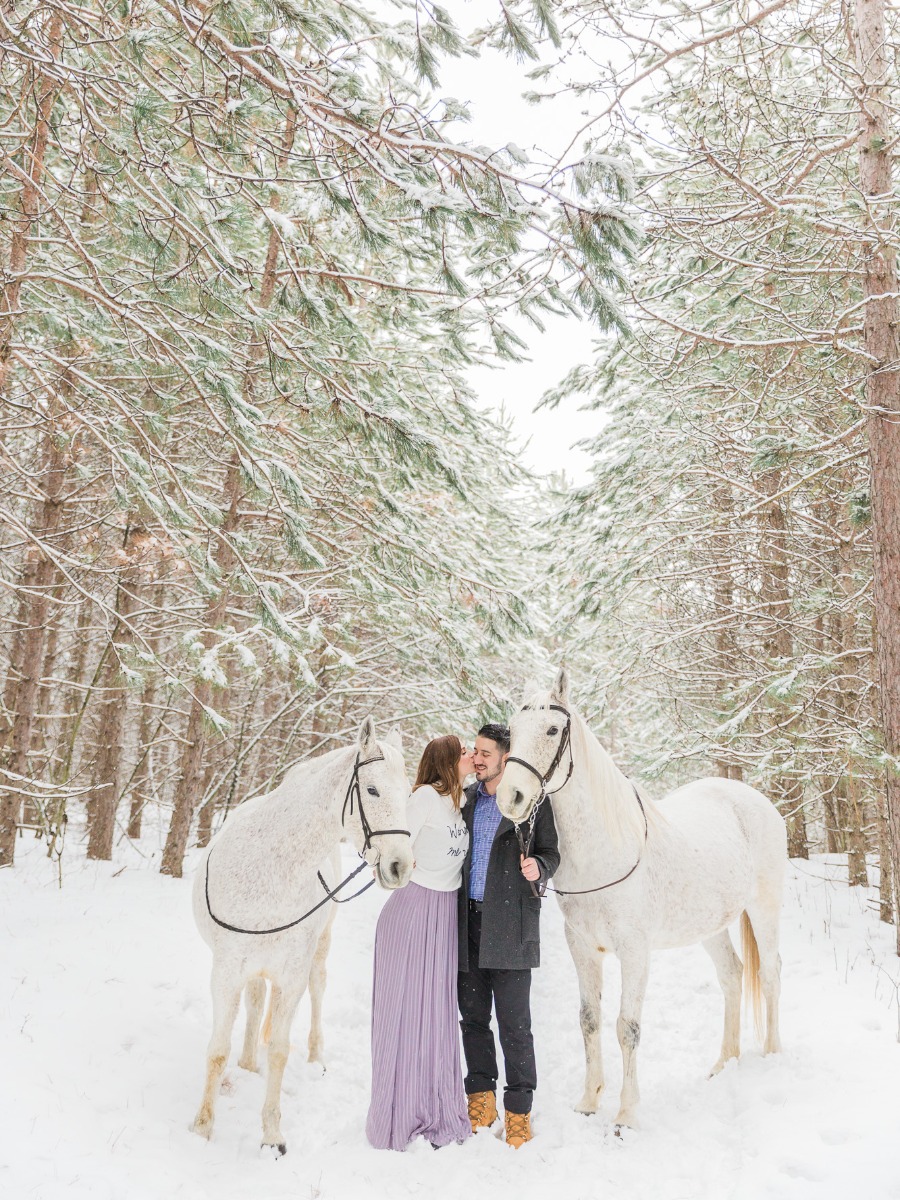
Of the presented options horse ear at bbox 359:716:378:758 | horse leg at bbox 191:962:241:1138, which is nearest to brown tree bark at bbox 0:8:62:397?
horse ear at bbox 359:716:378:758

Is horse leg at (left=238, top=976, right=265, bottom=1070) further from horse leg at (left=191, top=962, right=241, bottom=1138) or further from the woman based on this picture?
the woman

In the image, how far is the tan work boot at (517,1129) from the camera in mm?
3773

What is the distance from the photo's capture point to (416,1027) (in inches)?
155

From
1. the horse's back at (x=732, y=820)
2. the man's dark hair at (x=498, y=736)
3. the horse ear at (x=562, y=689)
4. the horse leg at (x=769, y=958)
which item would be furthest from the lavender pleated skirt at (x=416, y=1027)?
the horse leg at (x=769, y=958)

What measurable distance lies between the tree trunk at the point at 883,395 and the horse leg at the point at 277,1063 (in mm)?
4414

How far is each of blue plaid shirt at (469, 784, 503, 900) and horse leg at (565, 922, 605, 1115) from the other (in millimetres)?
555

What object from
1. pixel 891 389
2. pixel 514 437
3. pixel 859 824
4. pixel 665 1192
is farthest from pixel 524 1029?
pixel 514 437

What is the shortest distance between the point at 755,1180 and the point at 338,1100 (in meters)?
2.35

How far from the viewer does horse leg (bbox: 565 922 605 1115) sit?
13.5 feet

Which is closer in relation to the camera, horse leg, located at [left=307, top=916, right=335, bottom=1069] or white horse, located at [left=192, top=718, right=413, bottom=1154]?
white horse, located at [left=192, top=718, right=413, bottom=1154]

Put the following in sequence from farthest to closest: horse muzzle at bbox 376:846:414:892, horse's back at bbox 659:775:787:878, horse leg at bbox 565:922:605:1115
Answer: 1. horse's back at bbox 659:775:787:878
2. horse leg at bbox 565:922:605:1115
3. horse muzzle at bbox 376:846:414:892

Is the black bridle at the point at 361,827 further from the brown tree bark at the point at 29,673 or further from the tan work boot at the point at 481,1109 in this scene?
the brown tree bark at the point at 29,673

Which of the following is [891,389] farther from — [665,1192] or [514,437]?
[514,437]

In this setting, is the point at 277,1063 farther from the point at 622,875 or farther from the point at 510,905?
the point at 622,875
